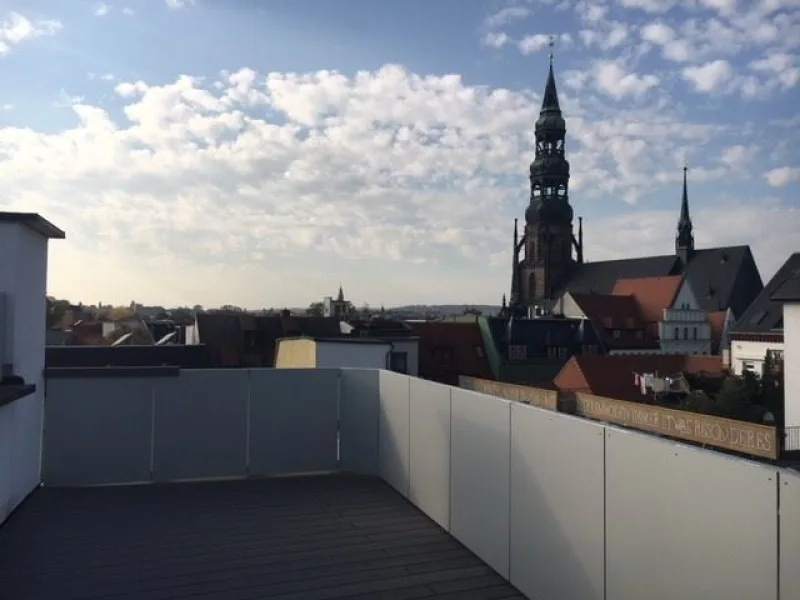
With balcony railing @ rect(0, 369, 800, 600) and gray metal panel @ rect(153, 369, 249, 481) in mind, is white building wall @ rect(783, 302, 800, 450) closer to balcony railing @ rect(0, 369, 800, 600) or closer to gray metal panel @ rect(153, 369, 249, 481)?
balcony railing @ rect(0, 369, 800, 600)

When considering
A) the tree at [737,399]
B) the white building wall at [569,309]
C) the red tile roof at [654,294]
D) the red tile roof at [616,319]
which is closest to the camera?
the tree at [737,399]

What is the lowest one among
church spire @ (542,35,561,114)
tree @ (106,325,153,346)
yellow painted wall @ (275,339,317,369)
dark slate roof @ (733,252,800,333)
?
tree @ (106,325,153,346)

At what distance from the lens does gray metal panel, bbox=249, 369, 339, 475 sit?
7.40 metres

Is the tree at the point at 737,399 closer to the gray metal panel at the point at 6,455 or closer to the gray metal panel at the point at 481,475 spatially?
the gray metal panel at the point at 481,475

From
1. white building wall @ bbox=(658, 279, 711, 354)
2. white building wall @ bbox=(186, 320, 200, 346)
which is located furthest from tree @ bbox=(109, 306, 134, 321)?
white building wall @ bbox=(658, 279, 711, 354)

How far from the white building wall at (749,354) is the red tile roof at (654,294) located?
615 inches

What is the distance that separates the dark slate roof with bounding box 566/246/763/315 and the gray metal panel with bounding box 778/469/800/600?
6692 centimetres

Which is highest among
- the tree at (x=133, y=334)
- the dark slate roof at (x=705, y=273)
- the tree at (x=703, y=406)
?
the dark slate roof at (x=705, y=273)

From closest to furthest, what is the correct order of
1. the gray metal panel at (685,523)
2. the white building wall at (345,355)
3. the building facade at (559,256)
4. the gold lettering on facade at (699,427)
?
the gray metal panel at (685,523) < the white building wall at (345,355) < the gold lettering on facade at (699,427) < the building facade at (559,256)

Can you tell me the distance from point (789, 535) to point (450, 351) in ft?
108

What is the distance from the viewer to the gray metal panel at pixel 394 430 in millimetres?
6489

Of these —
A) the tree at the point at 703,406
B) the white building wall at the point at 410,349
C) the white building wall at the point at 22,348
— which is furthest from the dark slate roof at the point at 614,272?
the white building wall at the point at 22,348

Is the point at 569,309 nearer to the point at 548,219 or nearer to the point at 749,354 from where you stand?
the point at 749,354

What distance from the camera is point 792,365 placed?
20.6 meters
